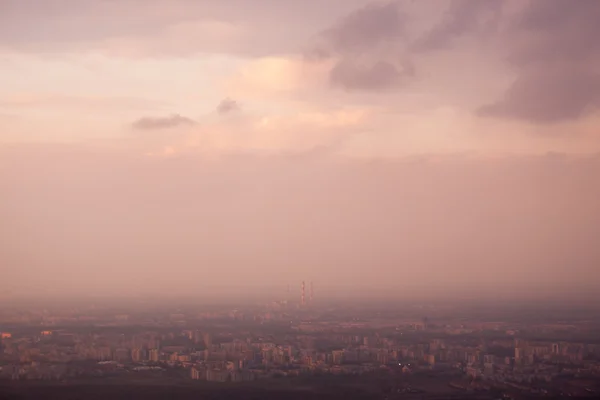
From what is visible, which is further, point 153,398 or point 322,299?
point 322,299

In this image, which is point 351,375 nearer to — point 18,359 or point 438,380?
point 438,380

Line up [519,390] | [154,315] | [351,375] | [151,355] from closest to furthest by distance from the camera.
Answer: [519,390] → [351,375] → [151,355] → [154,315]

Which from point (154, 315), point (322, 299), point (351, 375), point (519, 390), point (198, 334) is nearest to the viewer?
point (519, 390)

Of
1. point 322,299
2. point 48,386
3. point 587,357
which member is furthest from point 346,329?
point 48,386

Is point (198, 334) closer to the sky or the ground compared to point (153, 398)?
closer to the sky

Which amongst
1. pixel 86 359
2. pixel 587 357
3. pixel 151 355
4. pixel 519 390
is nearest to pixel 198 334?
pixel 151 355

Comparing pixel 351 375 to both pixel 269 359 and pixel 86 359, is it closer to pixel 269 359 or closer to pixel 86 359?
pixel 269 359
